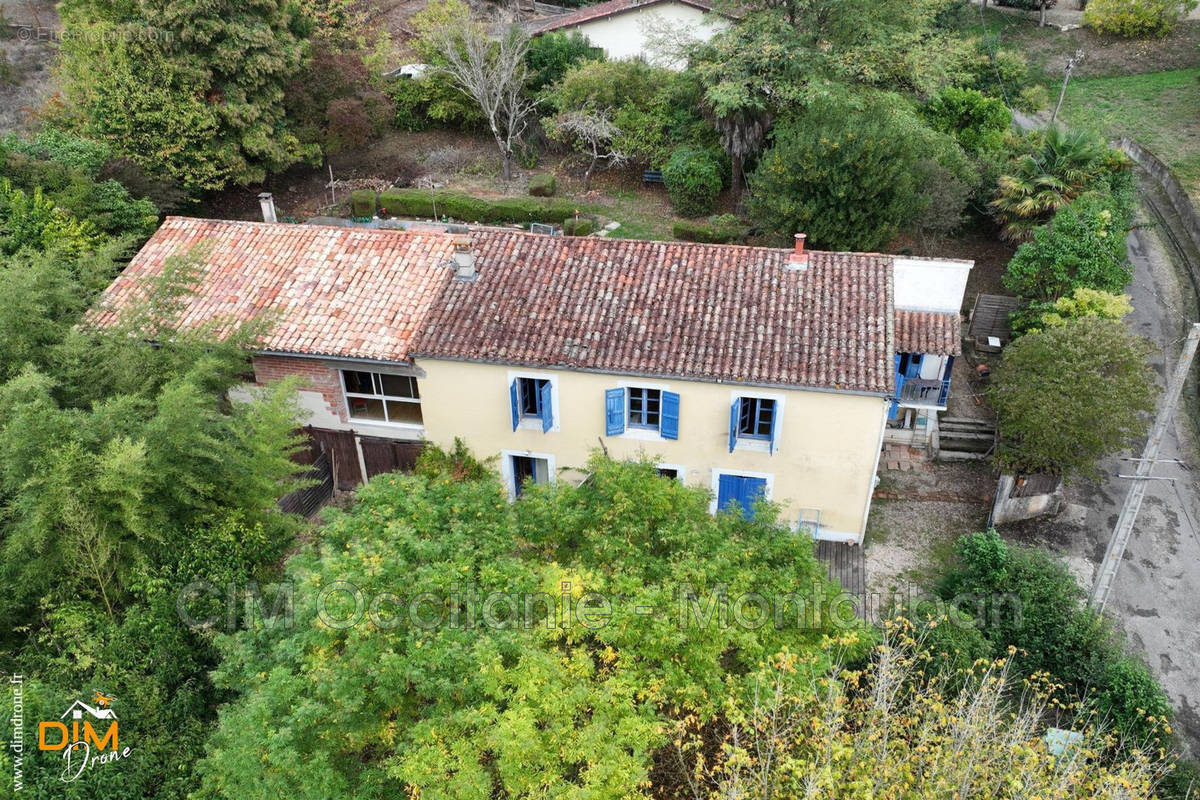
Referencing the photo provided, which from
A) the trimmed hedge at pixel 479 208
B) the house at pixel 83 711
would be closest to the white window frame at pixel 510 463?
the house at pixel 83 711

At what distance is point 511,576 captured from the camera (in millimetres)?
11016

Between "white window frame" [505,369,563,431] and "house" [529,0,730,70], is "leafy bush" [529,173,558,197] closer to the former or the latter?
"house" [529,0,730,70]

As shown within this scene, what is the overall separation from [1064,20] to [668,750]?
184 ft

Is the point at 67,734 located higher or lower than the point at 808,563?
lower

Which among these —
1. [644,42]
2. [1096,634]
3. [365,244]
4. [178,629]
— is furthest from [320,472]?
[644,42]

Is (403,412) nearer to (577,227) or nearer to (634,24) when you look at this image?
(577,227)

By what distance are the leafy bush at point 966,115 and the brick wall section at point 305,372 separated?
26813 millimetres

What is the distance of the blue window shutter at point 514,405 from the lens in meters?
17.5

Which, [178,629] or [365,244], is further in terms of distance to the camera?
[365,244]

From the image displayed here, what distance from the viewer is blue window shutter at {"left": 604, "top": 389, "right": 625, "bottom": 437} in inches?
679

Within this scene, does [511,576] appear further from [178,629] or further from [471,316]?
[471,316]

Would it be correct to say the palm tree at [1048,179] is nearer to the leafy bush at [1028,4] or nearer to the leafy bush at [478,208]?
the leafy bush at [478,208]

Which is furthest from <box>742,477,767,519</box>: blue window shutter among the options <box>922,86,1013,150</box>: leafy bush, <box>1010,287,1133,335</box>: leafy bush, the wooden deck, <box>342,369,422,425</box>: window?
<box>922,86,1013,150</box>: leafy bush

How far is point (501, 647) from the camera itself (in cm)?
994
